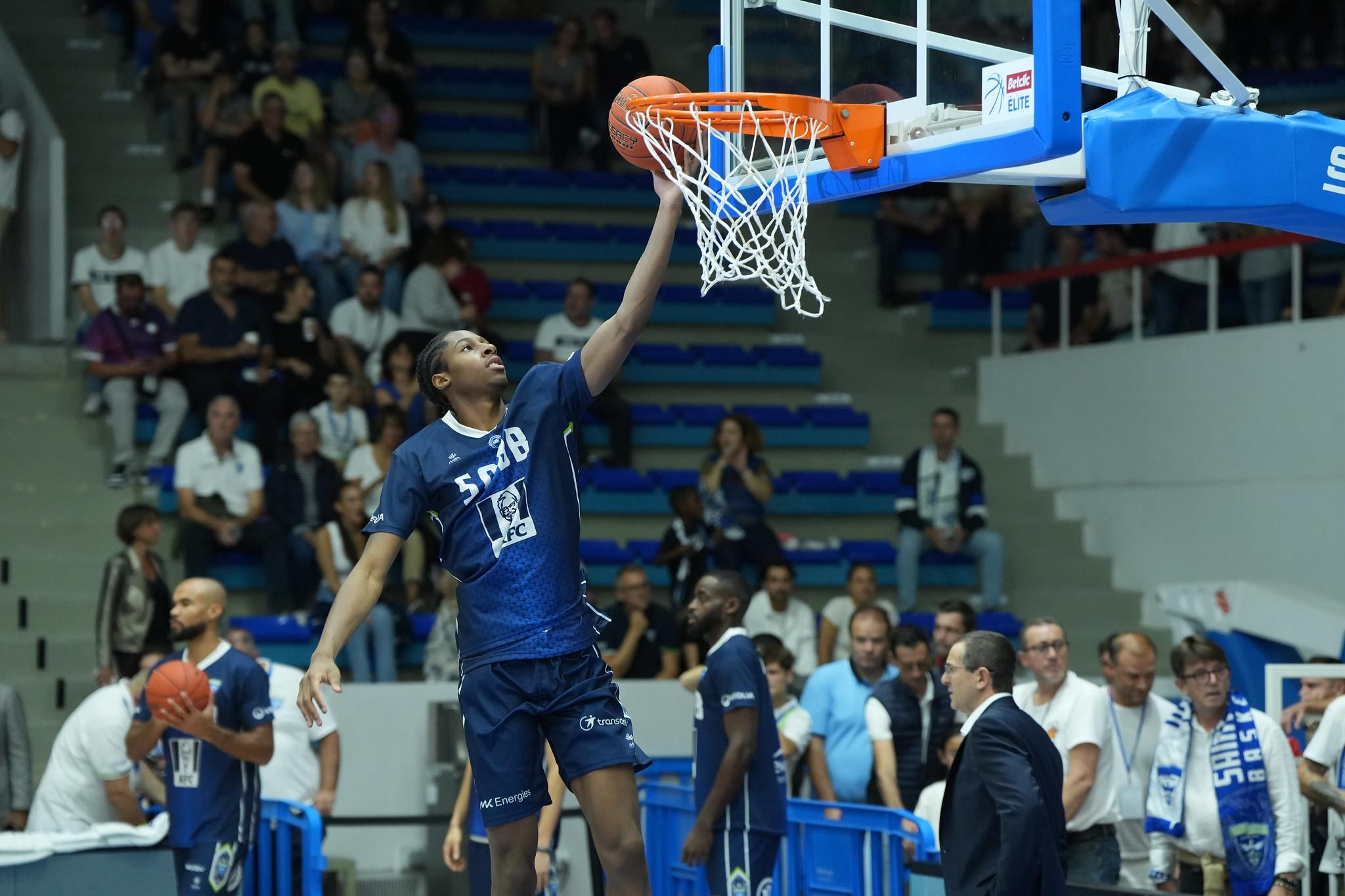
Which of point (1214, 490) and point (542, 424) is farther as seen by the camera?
point (1214, 490)

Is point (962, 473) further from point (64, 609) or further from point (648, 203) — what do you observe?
point (64, 609)

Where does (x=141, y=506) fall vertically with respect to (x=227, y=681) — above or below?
above

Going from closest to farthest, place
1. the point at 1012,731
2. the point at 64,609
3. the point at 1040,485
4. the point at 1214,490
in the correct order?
the point at 1012,731, the point at 64,609, the point at 1214,490, the point at 1040,485

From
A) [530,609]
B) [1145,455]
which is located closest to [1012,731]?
[530,609]

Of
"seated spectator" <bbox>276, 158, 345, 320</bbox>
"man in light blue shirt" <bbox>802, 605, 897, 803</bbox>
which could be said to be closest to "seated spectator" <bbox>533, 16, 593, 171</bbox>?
"seated spectator" <bbox>276, 158, 345, 320</bbox>

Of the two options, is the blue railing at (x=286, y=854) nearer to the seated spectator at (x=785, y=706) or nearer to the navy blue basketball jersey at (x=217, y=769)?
the navy blue basketball jersey at (x=217, y=769)

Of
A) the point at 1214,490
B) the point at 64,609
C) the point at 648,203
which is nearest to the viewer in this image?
the point at 64,609

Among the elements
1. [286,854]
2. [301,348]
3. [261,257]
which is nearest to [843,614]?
[301,348]

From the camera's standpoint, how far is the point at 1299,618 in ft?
35.8

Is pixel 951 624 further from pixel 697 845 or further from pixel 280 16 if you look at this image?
pixel 280 16

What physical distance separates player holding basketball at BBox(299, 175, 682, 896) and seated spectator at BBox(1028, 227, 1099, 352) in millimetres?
11053

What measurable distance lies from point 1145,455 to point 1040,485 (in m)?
1.26

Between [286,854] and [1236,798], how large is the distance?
4.46 metres

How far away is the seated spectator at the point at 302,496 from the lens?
12.4 metres
